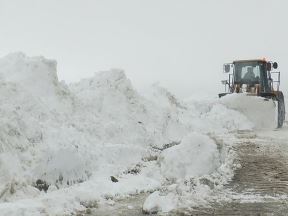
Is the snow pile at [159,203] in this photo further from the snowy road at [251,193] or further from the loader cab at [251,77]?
the loader cab at [251,77]

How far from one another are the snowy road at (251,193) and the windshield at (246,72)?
9.72 m

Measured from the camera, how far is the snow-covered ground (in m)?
7.35

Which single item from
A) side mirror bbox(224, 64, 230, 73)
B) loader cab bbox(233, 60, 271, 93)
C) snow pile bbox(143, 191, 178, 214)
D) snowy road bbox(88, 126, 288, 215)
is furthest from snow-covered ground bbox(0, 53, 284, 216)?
loader cab bbox(233, 60, 271, 93)

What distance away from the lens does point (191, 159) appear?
9.39 m

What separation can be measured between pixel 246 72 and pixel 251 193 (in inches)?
571

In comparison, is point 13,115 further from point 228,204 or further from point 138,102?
point 138,102

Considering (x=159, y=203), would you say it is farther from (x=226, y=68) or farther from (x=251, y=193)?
(x=226, y=68)

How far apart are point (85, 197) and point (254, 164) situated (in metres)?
4.48

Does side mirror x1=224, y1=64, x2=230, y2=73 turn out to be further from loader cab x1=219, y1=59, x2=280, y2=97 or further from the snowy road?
the snowy road

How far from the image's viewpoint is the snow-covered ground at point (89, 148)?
735 centimetres

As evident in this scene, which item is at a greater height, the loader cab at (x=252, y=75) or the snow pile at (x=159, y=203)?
the loader cab at (x=252, y=75)

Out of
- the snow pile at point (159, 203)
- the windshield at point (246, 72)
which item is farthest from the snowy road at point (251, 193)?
the windshield at point (246, 72)

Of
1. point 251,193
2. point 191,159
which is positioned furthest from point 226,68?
point 251,193

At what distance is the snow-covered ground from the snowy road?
9.5 inches
